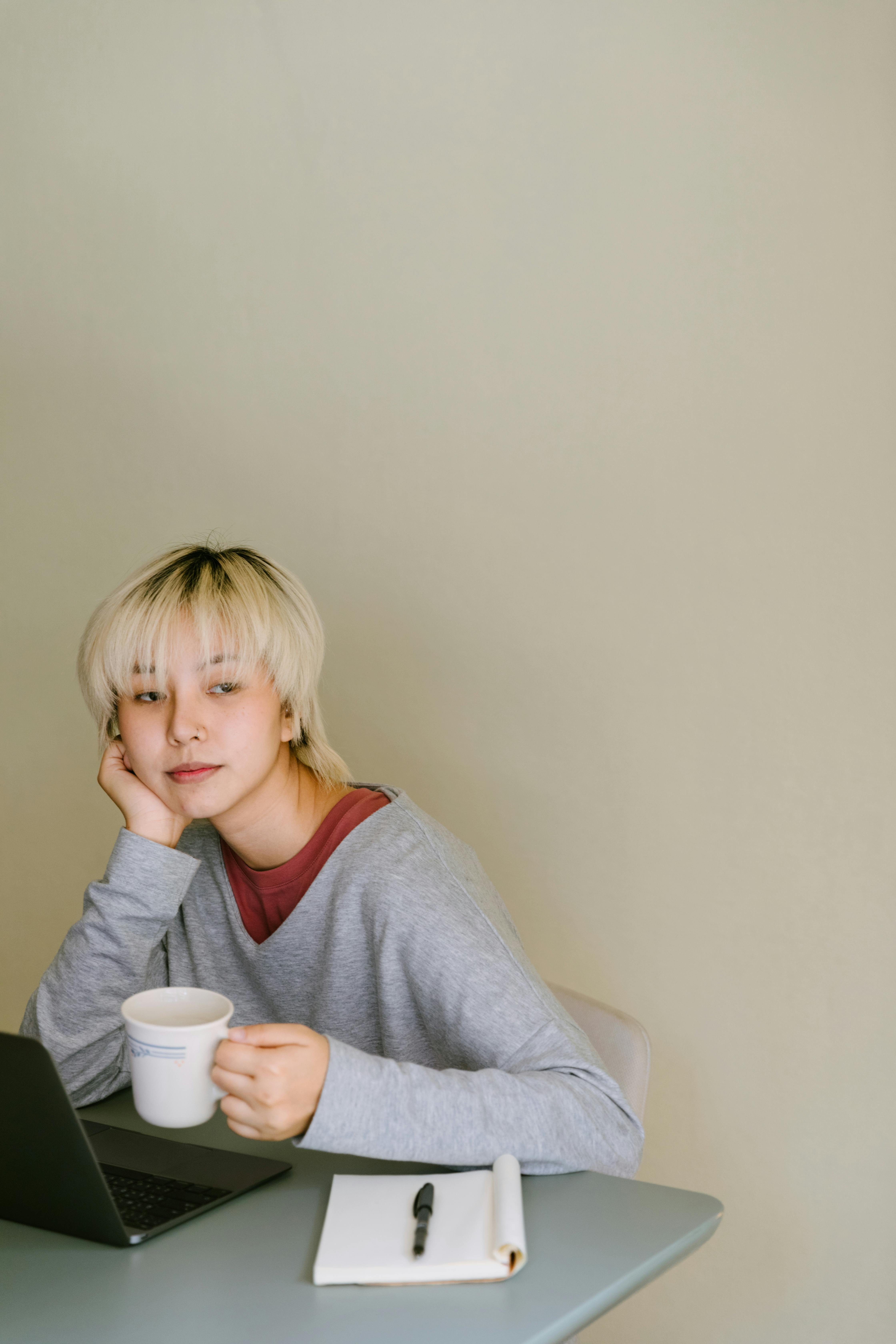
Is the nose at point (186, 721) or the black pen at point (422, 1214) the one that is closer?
the black pen at point (422, 1214)

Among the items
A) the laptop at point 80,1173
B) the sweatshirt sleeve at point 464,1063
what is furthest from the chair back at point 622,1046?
the laptop at point 80,1173

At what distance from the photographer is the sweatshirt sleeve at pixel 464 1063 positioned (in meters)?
0.90

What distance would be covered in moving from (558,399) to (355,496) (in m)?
0.45

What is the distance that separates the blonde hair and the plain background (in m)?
0.57

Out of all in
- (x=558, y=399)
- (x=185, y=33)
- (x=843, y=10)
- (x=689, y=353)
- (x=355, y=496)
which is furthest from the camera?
(x=185, y=33)

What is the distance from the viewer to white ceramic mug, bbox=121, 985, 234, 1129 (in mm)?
841

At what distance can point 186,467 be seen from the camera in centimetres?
230

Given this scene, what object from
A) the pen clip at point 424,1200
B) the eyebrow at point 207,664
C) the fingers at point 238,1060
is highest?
the eyebrow at point 207,664

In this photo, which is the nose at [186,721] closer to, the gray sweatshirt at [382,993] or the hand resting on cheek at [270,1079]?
the gray sweatshirt at [382,993]

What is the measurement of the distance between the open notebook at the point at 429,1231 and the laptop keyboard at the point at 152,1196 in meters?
0.11

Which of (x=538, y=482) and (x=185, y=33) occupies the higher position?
(x=185, y=33)

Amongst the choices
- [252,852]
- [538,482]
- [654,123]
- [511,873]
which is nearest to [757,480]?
[538,482]

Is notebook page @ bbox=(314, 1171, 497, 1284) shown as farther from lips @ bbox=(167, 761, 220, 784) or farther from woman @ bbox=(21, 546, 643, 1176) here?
lips @ bbox=(167, 761, 220, 784)

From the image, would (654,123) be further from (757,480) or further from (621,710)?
(621,710)
